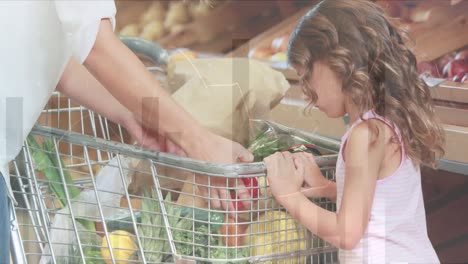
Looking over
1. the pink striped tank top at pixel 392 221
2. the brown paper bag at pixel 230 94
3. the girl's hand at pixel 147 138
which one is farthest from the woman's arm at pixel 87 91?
the pink striped tank top at pixel 392 221

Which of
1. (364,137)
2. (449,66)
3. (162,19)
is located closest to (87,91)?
(364,137)

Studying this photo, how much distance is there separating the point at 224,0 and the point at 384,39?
1.42m

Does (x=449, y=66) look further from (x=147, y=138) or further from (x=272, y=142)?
(x=147, y=138)

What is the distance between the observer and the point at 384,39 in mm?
1188

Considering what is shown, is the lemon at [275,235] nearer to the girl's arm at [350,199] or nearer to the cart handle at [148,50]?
the girl's arm at [350,199]

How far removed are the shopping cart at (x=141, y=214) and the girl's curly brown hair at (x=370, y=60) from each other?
12 centimetres

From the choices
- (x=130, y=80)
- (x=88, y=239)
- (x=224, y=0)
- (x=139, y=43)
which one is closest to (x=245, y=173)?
(x=130, y=80)

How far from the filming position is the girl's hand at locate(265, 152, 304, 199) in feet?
3.88

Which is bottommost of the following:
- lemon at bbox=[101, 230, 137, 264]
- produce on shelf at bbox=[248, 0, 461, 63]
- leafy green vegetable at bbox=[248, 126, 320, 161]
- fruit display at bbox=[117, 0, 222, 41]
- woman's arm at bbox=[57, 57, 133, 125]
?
lemon at bbox=[101, 230, 137, 264]

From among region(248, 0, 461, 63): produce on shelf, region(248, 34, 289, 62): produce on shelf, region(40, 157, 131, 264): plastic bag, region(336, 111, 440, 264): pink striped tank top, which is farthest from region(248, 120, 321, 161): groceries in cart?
region(248, 34, 289, 62): produce on shelf

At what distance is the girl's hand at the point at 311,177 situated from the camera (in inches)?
48.9

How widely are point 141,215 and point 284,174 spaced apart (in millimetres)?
239

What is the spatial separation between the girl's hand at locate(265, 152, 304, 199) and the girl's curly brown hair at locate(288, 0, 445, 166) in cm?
13

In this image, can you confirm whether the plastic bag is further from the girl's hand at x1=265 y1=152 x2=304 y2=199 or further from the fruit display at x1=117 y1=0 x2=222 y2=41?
the fruit display at x1=117 y1=0 x2=222 y2=41
